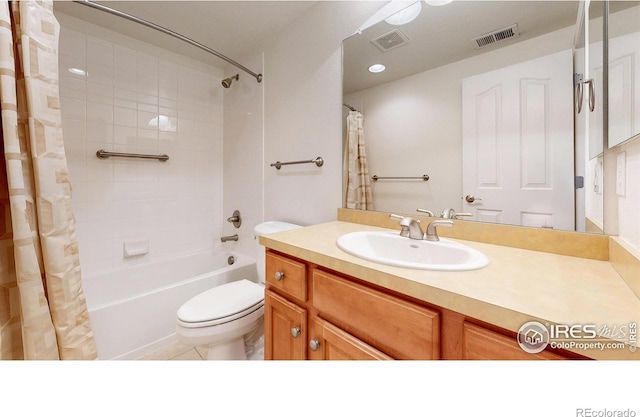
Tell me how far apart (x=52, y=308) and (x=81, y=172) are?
1.25m

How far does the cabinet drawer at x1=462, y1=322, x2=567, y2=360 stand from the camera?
17.2 inches

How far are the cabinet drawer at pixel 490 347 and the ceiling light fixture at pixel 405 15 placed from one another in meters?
1.33

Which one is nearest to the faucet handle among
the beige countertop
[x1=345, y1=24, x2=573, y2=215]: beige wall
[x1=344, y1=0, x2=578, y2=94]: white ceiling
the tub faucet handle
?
[x1=345, y1=24, x2=573, y2=215]: beige wall

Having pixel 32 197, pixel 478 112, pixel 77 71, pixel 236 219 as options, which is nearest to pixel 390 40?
pixel 478 112

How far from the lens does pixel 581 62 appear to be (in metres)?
0.78

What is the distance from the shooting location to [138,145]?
1935mm

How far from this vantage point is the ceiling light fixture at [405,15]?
3.69 feet

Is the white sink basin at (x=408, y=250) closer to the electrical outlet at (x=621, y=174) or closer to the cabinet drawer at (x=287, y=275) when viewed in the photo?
the cabinet drawer at (x=287, y=275)

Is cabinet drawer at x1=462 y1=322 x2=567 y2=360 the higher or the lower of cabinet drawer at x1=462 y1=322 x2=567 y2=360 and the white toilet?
the higher

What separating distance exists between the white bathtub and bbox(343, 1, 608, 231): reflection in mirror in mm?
1396

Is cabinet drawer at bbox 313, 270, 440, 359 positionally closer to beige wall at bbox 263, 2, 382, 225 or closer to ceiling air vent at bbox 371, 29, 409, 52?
beige wall at bbox 263, 2, 382, 225

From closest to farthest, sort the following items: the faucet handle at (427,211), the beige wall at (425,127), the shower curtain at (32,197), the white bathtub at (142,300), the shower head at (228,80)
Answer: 1. the shower curtain at (32,197)
2. the beige wall at (425,127)
3. the faucet handle at (427,211)
4. the white bathtub at (142,300)
5. the shower head at (228,80)

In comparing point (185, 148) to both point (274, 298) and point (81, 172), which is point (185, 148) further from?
point (274, 298)

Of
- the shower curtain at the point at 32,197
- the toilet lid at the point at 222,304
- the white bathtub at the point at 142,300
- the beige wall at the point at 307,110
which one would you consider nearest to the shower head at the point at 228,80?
the beige wall at the point at 307,110
